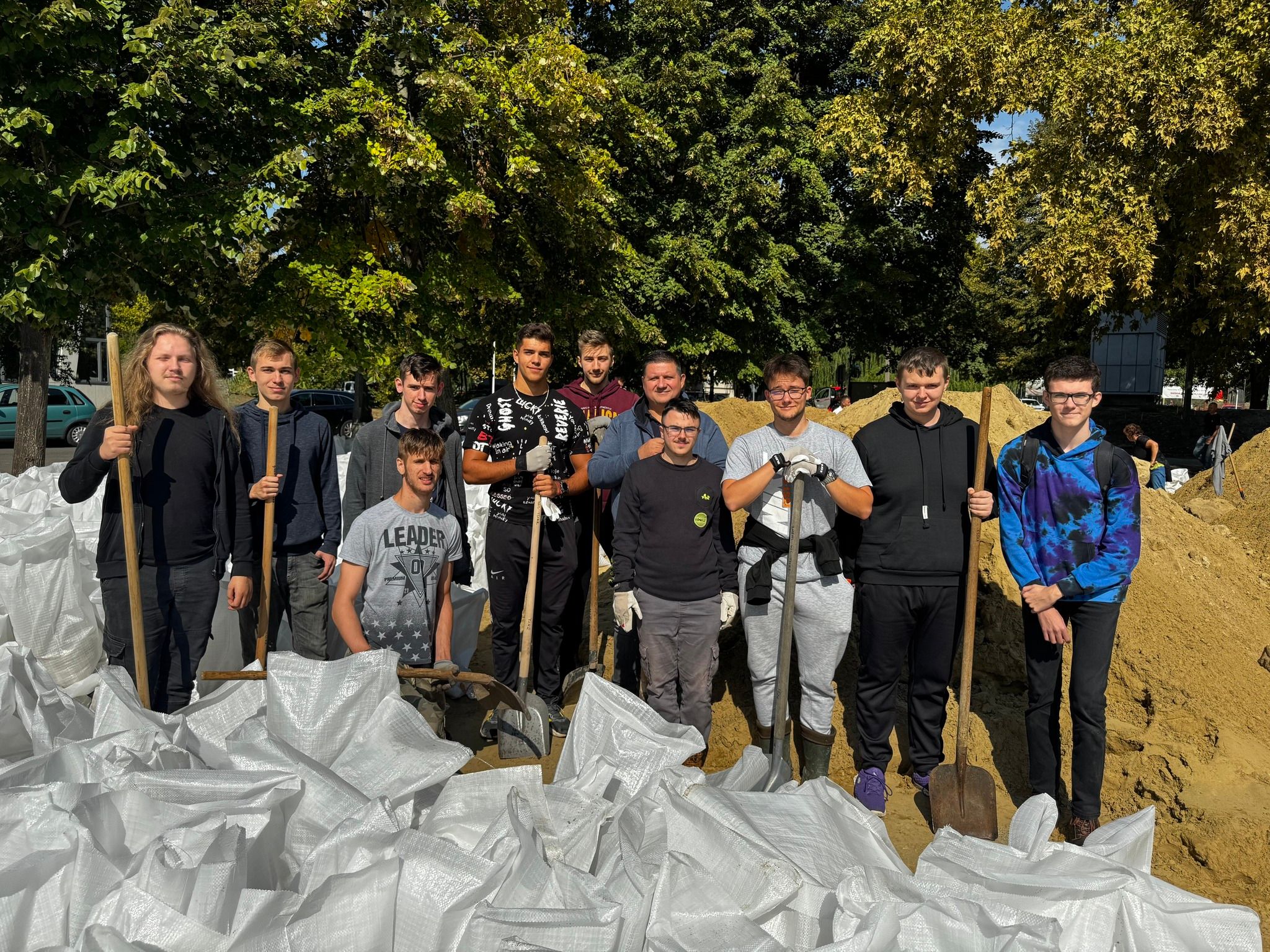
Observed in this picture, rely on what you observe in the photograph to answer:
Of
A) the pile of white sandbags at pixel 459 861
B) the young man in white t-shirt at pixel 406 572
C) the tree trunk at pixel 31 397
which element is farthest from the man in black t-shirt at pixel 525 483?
the tree trunk at pixel 31 397

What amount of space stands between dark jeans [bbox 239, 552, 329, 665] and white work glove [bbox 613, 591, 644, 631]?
1425mm

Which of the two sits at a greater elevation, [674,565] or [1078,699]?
[674,565]

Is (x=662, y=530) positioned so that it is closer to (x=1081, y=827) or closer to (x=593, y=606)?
(x=593, y=606)

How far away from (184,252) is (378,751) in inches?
329

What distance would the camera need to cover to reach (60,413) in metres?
20.0

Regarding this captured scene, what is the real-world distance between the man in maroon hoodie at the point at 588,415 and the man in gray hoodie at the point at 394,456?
55 centimetres

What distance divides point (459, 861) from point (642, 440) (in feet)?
7.41

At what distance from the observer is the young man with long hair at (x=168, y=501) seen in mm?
3410

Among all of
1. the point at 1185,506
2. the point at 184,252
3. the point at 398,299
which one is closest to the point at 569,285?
the point at 398,299

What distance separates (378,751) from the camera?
2.80 metres

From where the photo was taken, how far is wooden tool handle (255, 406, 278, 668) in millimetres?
3998

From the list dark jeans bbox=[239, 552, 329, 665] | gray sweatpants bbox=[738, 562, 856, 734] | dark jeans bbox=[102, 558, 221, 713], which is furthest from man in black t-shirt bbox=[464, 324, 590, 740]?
dark jeans bbox=[102, 558, 221, 713]

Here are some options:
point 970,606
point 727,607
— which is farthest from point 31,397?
point 970,606

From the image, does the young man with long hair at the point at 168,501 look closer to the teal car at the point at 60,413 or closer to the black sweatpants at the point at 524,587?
the black sweatpants at the point at 524,587
